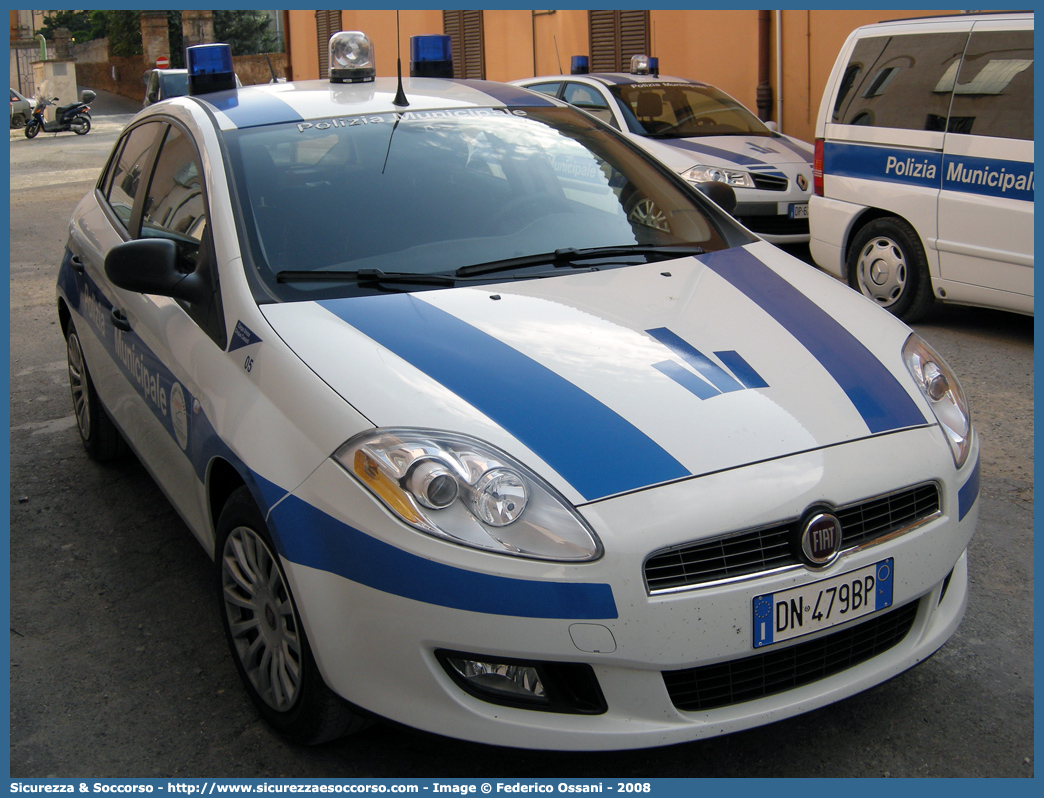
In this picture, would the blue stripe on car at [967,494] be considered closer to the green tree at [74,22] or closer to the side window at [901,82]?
the side window at [901,82]

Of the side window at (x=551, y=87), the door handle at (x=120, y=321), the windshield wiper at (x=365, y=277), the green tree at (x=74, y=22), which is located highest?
the green tree at (x=74, y=22)

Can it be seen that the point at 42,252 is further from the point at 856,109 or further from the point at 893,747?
the point at 893,747

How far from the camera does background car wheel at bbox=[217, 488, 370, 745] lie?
243 centimetres

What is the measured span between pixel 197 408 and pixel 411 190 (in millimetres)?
958

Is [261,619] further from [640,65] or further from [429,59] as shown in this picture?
[640,65]

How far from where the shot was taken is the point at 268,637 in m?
2.62

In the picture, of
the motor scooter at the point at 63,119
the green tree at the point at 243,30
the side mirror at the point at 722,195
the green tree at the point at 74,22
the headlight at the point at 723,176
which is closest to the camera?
the side mirror at the point at 722,195

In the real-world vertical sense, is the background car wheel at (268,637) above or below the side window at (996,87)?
below

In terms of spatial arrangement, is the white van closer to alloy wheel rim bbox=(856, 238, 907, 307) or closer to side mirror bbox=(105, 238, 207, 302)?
alloy wheel rim bbox=(856, 238, 907, 307)

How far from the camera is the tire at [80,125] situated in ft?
90.8

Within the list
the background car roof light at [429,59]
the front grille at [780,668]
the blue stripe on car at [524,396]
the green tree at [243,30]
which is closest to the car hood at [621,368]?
the blue stripe on car at [524,396]

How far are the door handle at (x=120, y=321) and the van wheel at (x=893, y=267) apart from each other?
4.45 m

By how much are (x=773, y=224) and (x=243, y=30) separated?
40238 mm

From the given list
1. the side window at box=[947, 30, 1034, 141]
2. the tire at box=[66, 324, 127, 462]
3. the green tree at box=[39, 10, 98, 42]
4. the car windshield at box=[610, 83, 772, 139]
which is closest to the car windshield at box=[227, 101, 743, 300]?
the tire at box=[66, 324, 127, 462]
